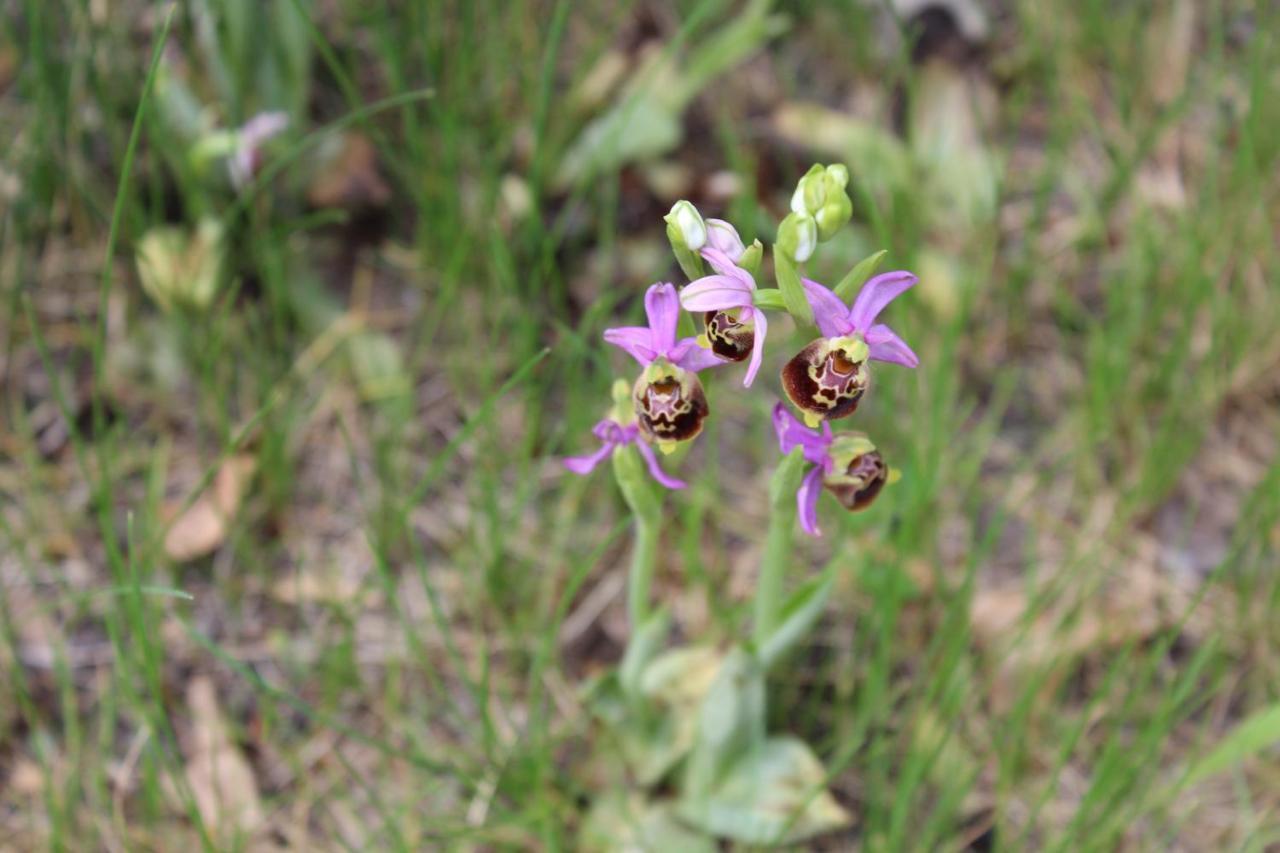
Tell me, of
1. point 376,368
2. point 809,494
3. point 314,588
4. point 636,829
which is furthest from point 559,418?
point 809,494

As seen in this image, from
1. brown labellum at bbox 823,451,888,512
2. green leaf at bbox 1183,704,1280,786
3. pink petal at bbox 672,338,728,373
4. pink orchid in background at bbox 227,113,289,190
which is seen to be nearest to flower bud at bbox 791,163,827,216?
pink petal at bbox 672,338,728,373

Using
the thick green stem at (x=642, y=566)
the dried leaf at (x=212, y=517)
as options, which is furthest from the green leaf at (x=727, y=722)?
the dried leaf at (x=212, y=517)

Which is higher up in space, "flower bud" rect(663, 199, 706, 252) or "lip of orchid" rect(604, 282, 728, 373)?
"flower bud" rect(663, 199, 706, 252)

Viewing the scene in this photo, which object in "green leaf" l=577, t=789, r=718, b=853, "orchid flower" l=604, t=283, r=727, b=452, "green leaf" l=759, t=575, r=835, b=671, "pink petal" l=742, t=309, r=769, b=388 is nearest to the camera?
"pink petal" l=742, t=309, r=769, b=388

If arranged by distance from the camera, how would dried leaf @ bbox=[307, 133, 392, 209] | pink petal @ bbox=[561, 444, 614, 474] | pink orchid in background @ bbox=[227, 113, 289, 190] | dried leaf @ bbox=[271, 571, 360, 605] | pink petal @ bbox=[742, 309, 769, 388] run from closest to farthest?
pink petal @ bbox=[742, 309, 769, 388] → pink petal @ bbox=[561, 444, 614, 474] → dried leaf @ bbox=[271, 571, 360, 605] → pink orchid in background @ bbox=[227, 113, 289, 190] → dried leaf @ bbox=[307, 133, 392, 209]

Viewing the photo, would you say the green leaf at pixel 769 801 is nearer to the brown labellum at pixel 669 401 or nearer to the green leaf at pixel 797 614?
the green leaf at pixel 797 614

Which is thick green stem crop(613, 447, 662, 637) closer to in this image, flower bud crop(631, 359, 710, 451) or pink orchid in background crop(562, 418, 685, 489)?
pink orchid in background crop(562, 418, 685, 489)

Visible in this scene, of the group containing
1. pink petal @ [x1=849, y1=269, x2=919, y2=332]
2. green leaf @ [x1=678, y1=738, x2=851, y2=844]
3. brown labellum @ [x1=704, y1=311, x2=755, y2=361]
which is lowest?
green leaf @ [x1=678, y1=738, x2=851, y2=844]
